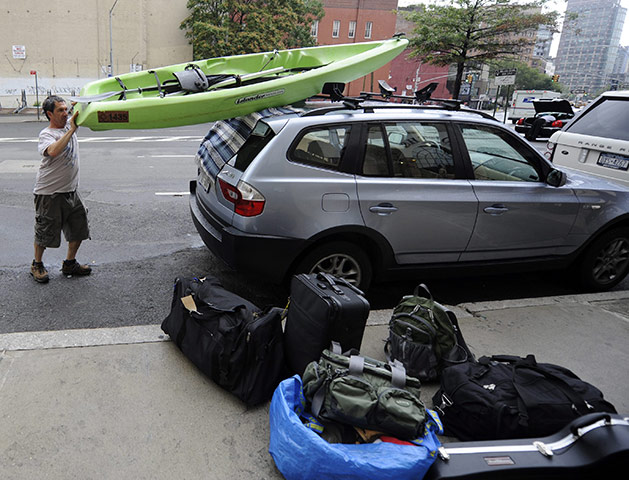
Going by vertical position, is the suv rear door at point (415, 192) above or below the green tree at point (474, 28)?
below

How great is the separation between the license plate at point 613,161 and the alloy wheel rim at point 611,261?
3.71ft

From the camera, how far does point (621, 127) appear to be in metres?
6.02

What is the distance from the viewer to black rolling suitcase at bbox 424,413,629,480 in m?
2.21

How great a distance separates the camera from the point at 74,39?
3809 centimetres

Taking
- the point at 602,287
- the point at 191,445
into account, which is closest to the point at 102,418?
the point at 191,445

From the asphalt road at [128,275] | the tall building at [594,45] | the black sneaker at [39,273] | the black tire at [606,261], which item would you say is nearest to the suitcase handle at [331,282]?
the asphalt road at [128,275]

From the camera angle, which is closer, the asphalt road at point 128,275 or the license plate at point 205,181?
the asphalt road at point 128,275

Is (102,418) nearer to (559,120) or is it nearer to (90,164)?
→ (90,164)

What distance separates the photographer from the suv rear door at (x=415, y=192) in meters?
4.10

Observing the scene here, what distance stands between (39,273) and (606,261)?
562 cm

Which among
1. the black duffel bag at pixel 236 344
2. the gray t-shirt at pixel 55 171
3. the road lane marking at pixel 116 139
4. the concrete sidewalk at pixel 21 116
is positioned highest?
the gray t-shirt at pixel 55 171

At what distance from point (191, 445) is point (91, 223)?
471 cm

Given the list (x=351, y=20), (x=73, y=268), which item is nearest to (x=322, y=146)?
(x=73, y=268)

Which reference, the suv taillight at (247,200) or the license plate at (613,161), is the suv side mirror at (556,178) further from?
the suv taillight at (247,200)
